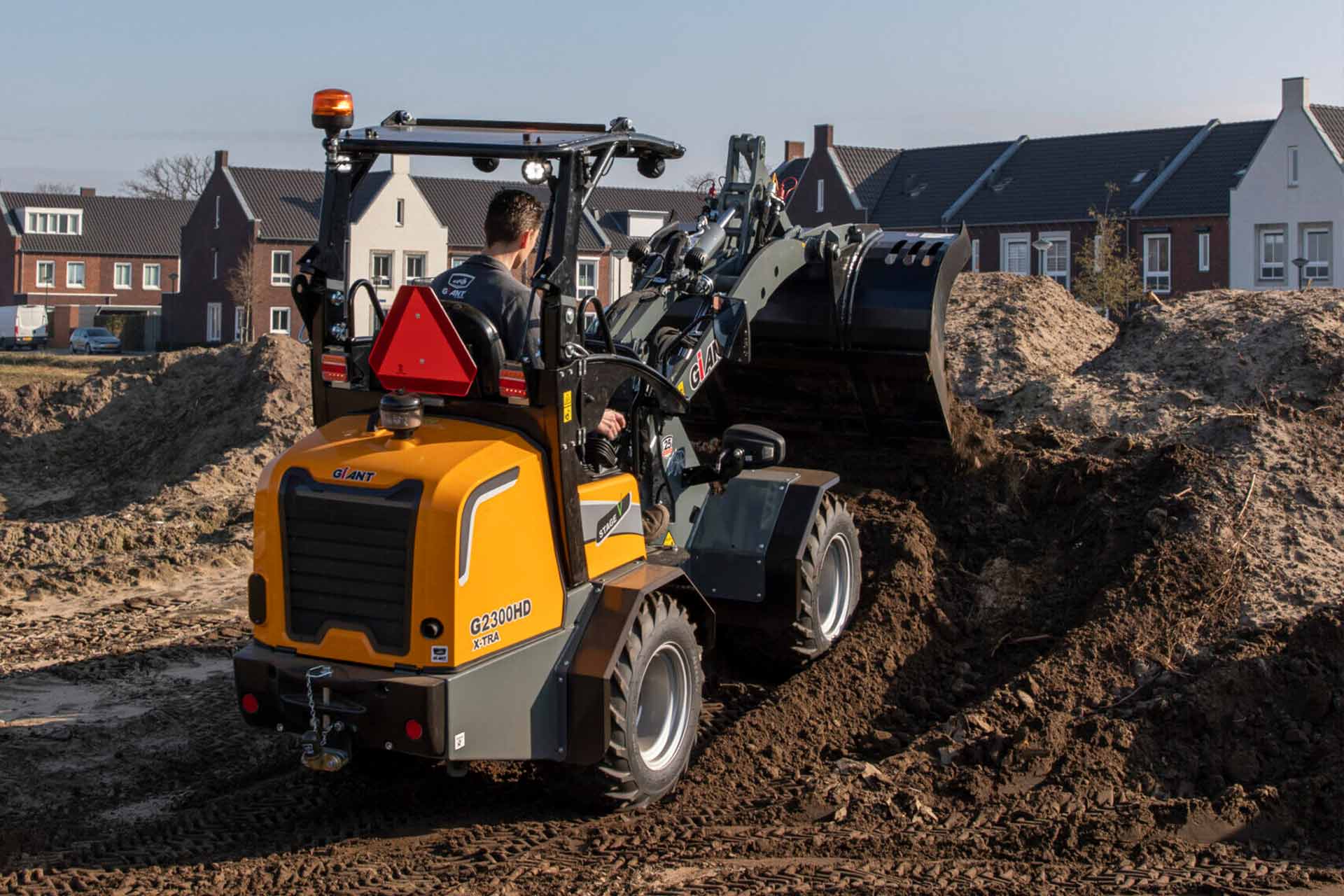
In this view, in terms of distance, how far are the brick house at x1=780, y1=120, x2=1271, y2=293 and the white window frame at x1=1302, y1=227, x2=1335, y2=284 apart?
7.11 feet

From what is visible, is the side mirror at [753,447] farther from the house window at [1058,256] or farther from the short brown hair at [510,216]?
the house window at [1058,256]

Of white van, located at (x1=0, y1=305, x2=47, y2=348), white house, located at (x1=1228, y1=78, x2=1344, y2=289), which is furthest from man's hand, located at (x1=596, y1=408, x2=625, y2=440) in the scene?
white van, located at (x1=0, y1=305, x2=47, y2=348)

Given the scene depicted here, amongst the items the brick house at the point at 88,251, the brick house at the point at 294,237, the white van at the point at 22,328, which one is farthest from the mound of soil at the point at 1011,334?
the brick house at the point at 88,251

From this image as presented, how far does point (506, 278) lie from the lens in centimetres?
567

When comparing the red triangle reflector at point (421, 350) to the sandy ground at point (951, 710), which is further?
the sandy ground at point (951, 710)

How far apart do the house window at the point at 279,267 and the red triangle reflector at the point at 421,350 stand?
5102 centimetres

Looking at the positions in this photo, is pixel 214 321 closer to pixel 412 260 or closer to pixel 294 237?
pixel 294 237

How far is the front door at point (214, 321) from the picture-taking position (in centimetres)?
5597

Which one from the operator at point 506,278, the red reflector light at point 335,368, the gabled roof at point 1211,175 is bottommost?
the red reflector light at point 335,368

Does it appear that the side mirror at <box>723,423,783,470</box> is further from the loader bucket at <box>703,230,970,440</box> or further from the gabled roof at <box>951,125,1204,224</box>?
the gabled roof at <box>951,125,1204,224</box>

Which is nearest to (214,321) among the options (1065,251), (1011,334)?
(1065,251)

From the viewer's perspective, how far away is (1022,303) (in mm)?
12547

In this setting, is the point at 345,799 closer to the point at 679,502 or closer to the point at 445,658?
the point at 445,658

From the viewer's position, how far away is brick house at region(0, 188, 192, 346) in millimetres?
63906
